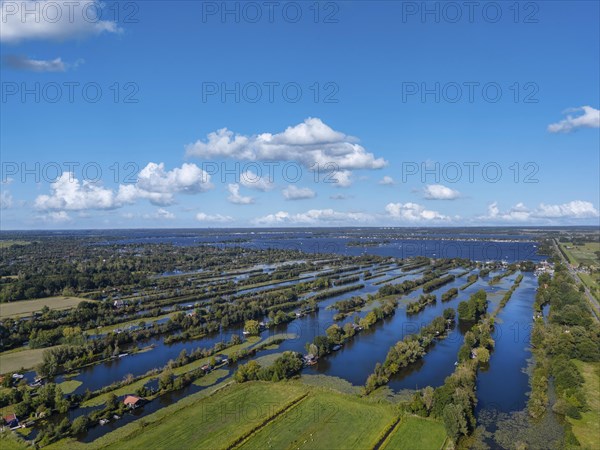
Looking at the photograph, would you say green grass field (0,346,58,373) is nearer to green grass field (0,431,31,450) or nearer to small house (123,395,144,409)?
green grass field (0,431,31,450)

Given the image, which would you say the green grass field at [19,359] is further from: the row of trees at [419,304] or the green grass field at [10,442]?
the row of trees at [419,304]

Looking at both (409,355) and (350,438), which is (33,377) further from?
(409,355)

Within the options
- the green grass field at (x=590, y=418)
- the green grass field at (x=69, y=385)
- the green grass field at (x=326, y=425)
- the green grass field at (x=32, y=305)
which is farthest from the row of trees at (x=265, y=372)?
the green grass field at (x=32, y=305)

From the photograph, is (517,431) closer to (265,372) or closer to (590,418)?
(590,418)

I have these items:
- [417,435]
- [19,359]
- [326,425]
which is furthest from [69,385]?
[417,435]

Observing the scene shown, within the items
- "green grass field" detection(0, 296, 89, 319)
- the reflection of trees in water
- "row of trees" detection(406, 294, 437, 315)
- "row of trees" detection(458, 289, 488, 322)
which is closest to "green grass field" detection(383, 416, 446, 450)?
the reflection of trees in water

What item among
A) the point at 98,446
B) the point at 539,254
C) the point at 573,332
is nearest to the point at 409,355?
the point at 573,332
